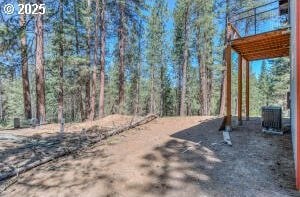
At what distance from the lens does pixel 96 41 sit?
18266 mm

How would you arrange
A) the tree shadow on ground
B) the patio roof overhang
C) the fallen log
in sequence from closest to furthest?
the tree shadow on ground, the fallen log, the patio roof overhang

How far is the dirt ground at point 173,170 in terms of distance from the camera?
5.04 metres

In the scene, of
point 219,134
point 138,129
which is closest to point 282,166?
point 219,134

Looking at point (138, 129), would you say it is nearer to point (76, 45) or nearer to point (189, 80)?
point (76, 45)

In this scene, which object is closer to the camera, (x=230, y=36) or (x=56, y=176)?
(x=56, y=176)

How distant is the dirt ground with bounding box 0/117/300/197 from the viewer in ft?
16.5

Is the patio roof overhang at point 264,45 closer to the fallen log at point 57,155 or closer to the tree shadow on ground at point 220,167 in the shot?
the tree shadow on ground at point 220,167

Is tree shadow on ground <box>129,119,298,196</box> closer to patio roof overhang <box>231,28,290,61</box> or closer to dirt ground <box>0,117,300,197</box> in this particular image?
dirt ground <box>0,117,300,197</box>

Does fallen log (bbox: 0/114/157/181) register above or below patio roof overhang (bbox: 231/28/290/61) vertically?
below

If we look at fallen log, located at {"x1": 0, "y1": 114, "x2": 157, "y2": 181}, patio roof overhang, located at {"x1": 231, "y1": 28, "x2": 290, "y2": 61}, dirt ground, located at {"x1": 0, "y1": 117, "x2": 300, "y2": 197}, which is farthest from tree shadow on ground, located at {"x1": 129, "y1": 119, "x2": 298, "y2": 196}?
patio roof overhang, located at {"x1": 231, "y1": 28, "x2": 290, "y2": 61}

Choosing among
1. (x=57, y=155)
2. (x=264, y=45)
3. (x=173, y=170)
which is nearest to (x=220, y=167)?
(x=173, y=170)

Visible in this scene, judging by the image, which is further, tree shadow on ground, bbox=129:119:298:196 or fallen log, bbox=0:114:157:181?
fallen log, bbox=0:114:157:181

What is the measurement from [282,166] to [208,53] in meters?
19.8

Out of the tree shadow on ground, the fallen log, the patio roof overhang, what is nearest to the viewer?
the tree shadow on ground
